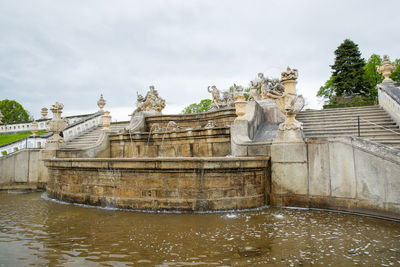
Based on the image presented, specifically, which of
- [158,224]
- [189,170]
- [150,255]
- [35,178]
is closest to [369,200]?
[189,170]

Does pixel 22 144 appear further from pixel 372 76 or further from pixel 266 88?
pixel 372 76

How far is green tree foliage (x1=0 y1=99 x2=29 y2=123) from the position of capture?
180 feet

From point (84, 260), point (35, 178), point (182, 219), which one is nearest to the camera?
point (84, 260)

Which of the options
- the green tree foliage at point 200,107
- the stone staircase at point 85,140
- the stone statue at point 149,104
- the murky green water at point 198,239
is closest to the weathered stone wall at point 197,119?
the stone statue at point 149,104

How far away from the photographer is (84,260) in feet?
12.6

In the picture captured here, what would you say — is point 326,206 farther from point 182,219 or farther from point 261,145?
point 182,219

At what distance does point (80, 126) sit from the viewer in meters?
21.0

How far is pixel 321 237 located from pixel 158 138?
8792 mm

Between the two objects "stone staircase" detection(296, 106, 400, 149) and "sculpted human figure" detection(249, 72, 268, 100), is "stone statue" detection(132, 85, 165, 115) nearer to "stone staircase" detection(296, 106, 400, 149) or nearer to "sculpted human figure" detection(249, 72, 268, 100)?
"sculpted human figure" detection(249, 72, 268, 100)

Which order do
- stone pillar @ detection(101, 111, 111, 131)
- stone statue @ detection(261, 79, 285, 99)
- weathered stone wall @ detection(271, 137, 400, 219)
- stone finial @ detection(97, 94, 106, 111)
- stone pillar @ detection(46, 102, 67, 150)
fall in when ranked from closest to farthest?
weathered stone wall @ detection(271, 137, 400, 219) → stone statue @ detection(261, 79, 285, 99) → stone pillar @ detection(46, 102, 67, 150) → stone pillar @ detection(101, 111, 111, 131) → stone finial @ detection(97, 94, 106, 111)

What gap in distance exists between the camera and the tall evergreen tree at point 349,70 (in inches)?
1585

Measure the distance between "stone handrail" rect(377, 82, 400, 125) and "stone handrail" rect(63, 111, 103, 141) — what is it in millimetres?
19020

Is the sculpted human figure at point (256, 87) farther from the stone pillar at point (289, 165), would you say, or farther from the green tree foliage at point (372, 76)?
the green tree foliage at point (372, 76)

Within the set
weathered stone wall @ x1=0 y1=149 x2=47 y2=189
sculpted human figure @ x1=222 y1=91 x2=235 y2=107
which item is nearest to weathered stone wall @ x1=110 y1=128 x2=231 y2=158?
weathered stone wall @ x1=0 y1=149 x2=47 y2=189
